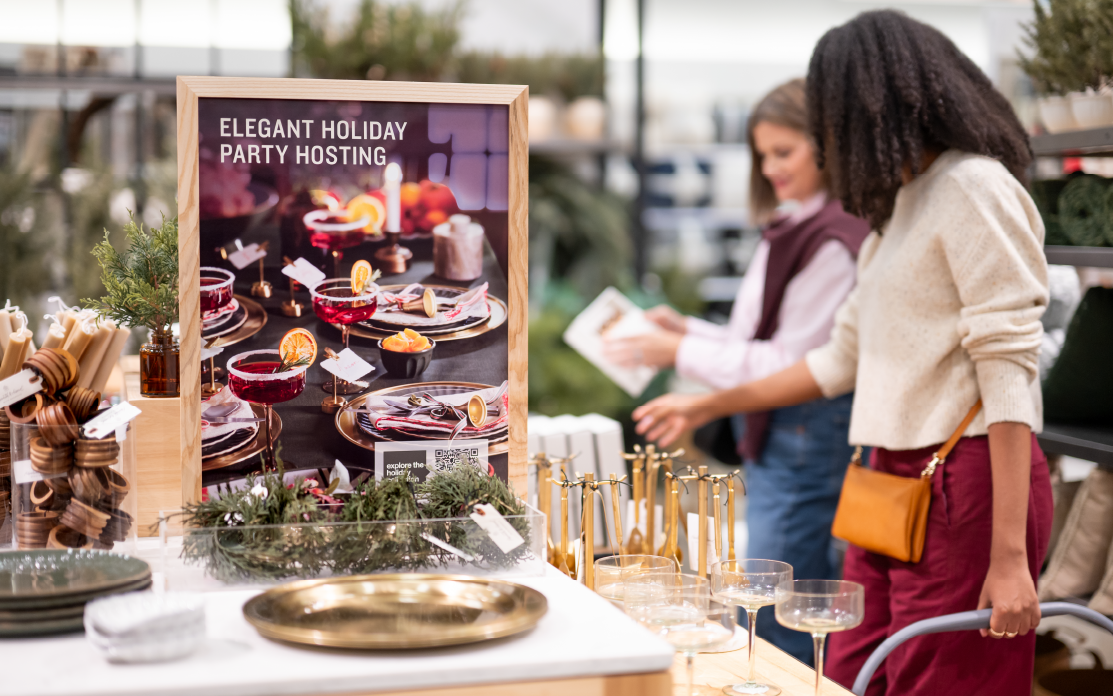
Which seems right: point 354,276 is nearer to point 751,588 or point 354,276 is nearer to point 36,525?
point 36,525

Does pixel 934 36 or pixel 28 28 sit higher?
pixel 28 28

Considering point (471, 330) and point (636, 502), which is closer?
point (471, 330)

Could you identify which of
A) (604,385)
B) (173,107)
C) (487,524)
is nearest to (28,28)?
(173,107)

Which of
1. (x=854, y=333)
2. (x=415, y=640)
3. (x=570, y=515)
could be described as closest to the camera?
(x=415, y=640)

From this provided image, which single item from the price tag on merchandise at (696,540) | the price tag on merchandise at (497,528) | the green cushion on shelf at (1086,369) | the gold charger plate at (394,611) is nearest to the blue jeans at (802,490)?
the green cushion on shelf at (1086,369)

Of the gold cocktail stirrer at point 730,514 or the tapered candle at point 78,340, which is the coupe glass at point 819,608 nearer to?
the gold cocktail stirrer at point 730,514

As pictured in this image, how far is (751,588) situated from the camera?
1.39m

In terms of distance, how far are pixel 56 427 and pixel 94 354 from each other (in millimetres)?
179

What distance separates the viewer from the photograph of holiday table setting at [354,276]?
137 cm

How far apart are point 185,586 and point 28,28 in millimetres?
5313

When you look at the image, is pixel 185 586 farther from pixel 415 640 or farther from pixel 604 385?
pixel 604 385

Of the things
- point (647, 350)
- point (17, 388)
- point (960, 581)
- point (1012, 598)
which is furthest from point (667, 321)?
point (17, 388)

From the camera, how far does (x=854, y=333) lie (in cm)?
228

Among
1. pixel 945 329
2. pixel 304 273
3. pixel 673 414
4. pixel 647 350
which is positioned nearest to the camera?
pixel 304 273
